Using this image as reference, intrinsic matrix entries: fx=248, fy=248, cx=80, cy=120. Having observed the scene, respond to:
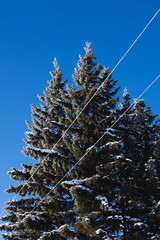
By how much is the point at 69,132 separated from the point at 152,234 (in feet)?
19.9

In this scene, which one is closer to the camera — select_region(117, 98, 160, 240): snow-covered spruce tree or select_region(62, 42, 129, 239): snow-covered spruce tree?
select_region(62, 42, 129, 239): snow-covered spruce tree

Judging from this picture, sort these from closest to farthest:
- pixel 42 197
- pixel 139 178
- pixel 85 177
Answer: pixel 85 177 → pixel 42 197 → pixel 139 178

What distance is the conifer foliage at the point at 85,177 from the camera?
944cm

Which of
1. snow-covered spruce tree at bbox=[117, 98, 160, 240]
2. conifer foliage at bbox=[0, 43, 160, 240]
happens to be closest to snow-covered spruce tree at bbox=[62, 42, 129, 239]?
conifer foliage at bbox=[0, 43, 160, 240]

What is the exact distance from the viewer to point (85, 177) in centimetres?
1063

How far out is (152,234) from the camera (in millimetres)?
11352

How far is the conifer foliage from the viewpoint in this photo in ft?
31.0

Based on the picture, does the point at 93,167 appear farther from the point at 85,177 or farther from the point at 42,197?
the point at 42,197

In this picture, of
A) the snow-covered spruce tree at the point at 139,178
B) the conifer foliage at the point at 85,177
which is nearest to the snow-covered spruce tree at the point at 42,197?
the conifer foliage at the point at 85,177

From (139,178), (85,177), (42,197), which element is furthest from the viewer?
(139,178)

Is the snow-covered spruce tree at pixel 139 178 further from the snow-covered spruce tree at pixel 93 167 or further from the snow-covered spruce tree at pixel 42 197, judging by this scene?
the snow-covered spruce tree at pixel 42 197

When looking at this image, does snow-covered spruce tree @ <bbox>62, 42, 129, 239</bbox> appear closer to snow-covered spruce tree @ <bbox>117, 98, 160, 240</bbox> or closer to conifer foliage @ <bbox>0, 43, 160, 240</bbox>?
conifer foliage @ <bbox>0, 43, 160, 240</bbox>

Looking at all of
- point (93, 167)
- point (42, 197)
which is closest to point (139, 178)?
point (93, 167)

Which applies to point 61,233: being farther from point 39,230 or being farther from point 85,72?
point 85,72
